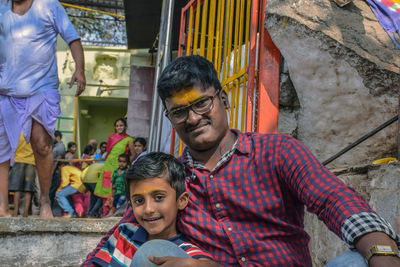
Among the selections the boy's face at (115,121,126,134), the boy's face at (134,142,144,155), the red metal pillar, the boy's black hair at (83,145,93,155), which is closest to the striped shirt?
the red metal pillar

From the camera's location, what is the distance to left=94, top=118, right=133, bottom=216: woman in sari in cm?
616

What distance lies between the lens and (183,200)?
182 centimetres

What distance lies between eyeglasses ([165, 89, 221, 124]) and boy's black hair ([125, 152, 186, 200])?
174mm

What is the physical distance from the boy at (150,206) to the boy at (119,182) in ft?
13.0

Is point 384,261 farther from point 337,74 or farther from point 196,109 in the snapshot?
point 337,74

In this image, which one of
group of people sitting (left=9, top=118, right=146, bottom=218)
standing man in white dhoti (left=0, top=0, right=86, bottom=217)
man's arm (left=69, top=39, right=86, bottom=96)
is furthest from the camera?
group of people sitting (left=9, top=118, right=146, bottom=218)

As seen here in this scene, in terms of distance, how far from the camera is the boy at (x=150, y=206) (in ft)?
5.86

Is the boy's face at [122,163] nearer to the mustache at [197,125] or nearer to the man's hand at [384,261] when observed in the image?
the mustache at [197,125]

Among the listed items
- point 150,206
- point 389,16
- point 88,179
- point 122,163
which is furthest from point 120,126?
point 150,206

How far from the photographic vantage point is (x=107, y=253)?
5.91 feet

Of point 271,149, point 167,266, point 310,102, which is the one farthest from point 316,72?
point 167,266

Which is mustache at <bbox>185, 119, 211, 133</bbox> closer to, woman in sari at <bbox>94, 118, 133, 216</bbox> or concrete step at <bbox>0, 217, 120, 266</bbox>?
concrete step at <bbox>0, 217, 120, 266</bbox>

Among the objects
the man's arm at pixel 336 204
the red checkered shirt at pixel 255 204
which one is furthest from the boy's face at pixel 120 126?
the man's arm at pixel 336 204

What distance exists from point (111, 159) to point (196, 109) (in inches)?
179
